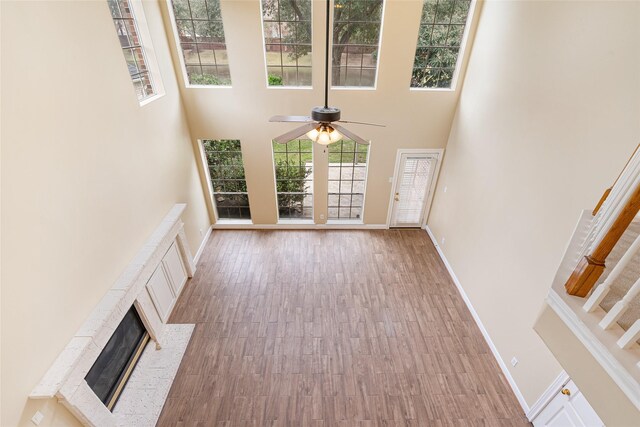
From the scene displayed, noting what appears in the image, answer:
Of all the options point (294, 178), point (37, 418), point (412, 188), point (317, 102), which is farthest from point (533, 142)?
point (37, 418)

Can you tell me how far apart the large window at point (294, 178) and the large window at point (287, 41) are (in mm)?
1248

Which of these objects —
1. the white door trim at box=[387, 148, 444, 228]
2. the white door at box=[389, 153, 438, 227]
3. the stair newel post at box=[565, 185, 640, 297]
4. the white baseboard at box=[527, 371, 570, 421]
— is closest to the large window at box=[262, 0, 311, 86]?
the white door trim at box=[387, 148, 444, 228]

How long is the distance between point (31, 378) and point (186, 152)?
408 cm

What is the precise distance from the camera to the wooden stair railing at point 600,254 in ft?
5.03

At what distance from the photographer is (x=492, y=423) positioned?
3.59 meters

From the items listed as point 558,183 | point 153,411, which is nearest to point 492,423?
point 558,183

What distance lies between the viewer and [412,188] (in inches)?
261

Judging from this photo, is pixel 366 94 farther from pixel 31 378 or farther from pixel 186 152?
pixel 31 378

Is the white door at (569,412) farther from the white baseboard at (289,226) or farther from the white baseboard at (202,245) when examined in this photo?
the white baseboard at (202,245)

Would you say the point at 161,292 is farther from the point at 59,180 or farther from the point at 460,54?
the point at 460,54

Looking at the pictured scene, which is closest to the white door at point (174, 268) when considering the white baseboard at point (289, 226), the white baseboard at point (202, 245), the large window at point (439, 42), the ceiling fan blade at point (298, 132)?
the white baseboard at point (202, 245)

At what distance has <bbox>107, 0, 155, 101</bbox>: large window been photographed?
12.8 ft

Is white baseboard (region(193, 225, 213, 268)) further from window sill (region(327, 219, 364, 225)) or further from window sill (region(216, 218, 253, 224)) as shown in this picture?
window sill (region(327, 219, 364, 225))

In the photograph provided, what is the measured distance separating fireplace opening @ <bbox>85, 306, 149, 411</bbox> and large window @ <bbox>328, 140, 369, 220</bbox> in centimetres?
431
